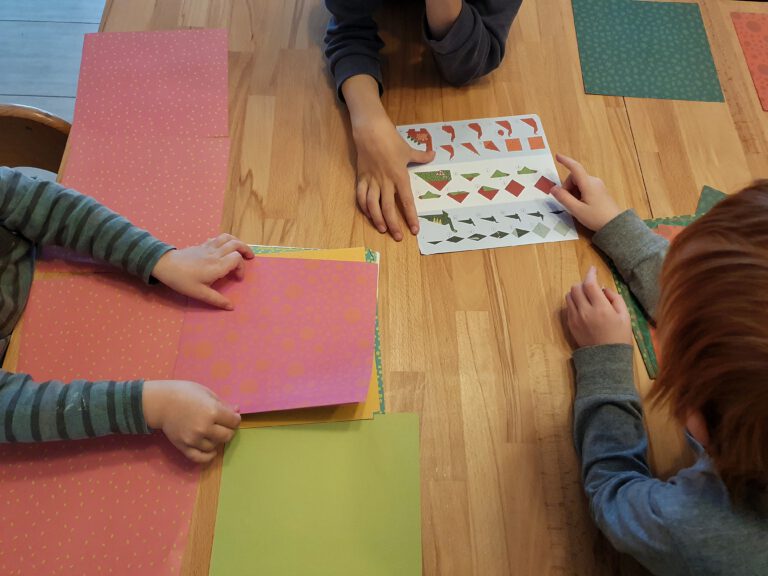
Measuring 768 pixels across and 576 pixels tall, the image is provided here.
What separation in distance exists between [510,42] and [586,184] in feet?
0.99

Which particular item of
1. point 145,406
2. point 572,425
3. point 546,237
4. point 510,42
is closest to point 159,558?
point 145,406

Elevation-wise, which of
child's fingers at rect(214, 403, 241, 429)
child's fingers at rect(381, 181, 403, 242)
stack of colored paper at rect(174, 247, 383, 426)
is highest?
child's fingers at rect(381, 181, 403, 242)

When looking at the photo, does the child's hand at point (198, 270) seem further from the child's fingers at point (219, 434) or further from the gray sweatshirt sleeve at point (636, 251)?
the gray sweatshirt sleeve at point (636, 251)

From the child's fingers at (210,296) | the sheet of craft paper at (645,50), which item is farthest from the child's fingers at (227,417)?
the sheet of craft paper at (645,50)

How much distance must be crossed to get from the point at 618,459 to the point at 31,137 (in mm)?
797

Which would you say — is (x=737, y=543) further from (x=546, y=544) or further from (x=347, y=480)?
(x=347, y=480)

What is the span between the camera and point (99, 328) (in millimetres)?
654

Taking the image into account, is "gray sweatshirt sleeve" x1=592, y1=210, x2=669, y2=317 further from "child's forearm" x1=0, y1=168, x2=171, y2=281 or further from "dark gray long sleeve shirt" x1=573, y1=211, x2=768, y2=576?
"child's forearm" x1=0, y1=168, x2=171, y2=281

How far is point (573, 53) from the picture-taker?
884 mm

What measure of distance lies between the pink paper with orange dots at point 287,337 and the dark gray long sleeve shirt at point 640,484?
0.82 feet

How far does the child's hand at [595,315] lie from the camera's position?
653mm

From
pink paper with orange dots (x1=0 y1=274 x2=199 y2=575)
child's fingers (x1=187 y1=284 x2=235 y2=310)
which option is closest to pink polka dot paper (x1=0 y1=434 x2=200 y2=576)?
pink paper with orange dots (x1=0 y1=274 x2=199 y2=575)

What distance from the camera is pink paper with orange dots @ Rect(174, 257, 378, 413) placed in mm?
625

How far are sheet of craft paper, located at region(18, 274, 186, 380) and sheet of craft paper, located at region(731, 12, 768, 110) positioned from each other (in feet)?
2.92
